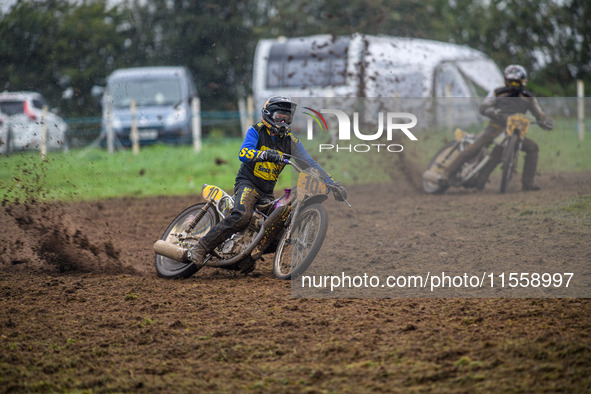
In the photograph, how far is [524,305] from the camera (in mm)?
5965

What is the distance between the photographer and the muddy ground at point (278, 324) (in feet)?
14.8

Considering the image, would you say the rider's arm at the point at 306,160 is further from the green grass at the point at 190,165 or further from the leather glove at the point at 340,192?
the green grass at the point at 190,165

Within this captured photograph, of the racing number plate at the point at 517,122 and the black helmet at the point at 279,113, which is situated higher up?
the black helmet at the point at 279,113

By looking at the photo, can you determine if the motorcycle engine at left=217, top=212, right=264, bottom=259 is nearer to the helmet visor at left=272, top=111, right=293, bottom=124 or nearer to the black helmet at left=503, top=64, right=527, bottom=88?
the helmet visor at left=272, top=111, right=293, bottom=124

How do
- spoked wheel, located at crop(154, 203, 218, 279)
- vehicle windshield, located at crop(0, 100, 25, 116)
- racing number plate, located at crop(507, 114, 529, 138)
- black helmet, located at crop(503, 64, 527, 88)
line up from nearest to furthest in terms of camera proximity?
spoked wheel, located at crop(154, 203, 218, 279)
black helmet, located at crop(503, 64, 527, 88)
racing number plate, located at crop(507, 114, 529, 138)
vehicle windshield, located at crop(0, 100, 25, 116)

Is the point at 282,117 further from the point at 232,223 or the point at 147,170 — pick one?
the point at 147,170

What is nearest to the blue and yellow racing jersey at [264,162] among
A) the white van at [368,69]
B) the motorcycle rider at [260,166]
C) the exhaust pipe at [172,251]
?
the motorcycle rider at [260,166]

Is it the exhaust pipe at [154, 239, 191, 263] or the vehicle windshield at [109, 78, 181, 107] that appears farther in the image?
the vehicle windshield at [109, 78, 181, 107]

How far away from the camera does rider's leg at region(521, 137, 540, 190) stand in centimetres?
1377

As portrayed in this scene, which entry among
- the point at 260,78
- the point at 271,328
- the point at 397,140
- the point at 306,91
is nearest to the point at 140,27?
the point at 260,78

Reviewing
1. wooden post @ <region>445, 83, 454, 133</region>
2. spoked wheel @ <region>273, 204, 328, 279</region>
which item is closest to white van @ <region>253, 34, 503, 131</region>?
wooden post @ <region>445, 83, 454, 133</region>

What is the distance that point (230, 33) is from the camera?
3041 centimetres

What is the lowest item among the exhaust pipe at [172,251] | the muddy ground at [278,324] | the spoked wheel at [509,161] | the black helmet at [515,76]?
the muddy ground at [278,324]

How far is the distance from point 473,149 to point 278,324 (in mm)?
8932
